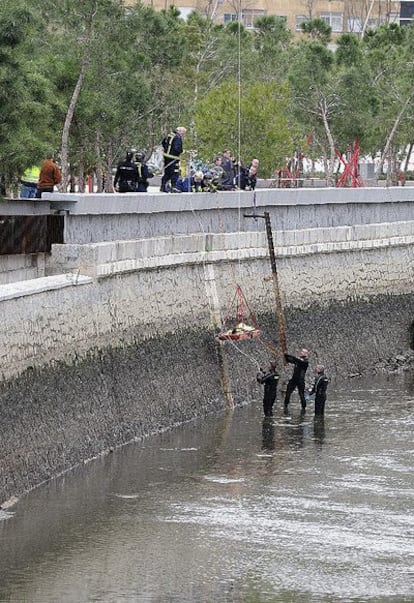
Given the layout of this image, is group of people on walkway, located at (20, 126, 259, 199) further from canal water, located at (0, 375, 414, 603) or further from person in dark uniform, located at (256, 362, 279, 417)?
canal water, located at (0, 375, 414, 603)

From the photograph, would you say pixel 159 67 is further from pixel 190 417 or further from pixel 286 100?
pixel 190 417

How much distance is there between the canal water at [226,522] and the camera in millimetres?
26109

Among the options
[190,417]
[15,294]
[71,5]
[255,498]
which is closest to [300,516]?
[255,498]

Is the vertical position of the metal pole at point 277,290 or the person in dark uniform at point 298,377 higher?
the metal pole at point 277,290

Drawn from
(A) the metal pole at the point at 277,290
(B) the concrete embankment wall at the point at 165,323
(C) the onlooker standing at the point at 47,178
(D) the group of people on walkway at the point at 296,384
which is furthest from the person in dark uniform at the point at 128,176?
(D) the group of people on walkway at the point at 296,384

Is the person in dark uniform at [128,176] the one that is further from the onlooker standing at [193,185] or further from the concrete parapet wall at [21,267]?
the concrete parapet wall at [21,267]

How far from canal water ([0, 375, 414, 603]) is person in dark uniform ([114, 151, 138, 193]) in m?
6.73

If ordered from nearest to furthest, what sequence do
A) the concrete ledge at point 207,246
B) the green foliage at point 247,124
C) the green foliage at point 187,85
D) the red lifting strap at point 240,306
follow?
the concrete ledge at point 207,246
the green foliage at point 187,85
the red lifting strap at point 240,306
the green foliage at point 247,124

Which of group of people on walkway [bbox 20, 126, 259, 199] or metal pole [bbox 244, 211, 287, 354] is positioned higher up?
group of people on walkway [bbox 20, 126, 259, 199]

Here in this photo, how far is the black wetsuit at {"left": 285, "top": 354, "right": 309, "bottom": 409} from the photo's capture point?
132 feet

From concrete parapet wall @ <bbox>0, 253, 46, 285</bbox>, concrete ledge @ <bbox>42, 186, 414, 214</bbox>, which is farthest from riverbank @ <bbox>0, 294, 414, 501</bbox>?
concrete ledge @ <bbox>42, 186, 414, 214</bbox>

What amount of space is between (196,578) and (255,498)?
5.07 meters

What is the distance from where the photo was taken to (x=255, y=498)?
1238 inches

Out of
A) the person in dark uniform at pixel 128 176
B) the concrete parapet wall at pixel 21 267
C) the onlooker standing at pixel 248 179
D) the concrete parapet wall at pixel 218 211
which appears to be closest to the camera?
the concrete parapet wall at pixel 21 267
